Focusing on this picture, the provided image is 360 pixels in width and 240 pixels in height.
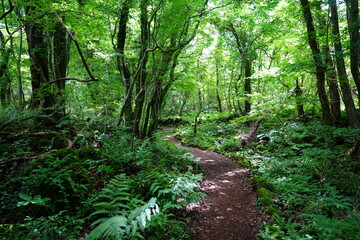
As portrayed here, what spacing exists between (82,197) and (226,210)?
304cm

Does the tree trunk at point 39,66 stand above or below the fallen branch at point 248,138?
above

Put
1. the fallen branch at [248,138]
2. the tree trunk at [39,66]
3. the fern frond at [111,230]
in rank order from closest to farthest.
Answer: the fern frond at [111,230]
the tree trunk at [39,66]
the fallen branch at [248,138]

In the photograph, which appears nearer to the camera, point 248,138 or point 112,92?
point 112,92

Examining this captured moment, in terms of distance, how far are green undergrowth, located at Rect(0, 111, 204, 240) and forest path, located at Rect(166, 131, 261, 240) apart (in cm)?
39

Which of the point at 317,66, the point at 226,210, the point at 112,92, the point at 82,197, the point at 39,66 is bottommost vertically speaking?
the point at 226,210

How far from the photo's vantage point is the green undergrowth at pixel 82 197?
2.25m

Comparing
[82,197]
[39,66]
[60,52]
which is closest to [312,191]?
[82,197]

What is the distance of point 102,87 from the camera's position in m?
7.50

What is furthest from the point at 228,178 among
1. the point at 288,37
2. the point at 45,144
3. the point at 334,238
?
the point at 288,37

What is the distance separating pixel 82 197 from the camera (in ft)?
10.8

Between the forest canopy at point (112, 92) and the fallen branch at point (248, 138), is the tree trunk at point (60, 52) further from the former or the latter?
the fallen branch at point (248, 138)

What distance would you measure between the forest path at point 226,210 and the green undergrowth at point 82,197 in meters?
0.39

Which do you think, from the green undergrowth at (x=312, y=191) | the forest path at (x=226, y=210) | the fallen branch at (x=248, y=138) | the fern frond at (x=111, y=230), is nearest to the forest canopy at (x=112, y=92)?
the fern frond at (x=111, y=230)

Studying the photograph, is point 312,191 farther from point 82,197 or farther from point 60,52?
point 60,52
